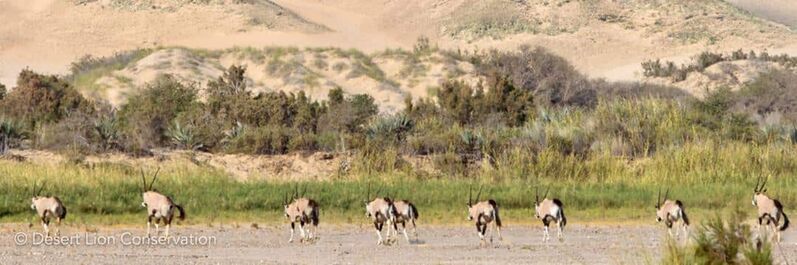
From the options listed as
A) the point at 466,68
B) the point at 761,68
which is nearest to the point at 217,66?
the point at 466,68

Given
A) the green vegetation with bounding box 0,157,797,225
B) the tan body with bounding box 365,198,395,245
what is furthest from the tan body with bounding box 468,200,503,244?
the green vegetation with bounding box 0,157,797,225

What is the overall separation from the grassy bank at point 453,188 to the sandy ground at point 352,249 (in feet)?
4.87

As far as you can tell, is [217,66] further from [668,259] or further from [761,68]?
[668,259]

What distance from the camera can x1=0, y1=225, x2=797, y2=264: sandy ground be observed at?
16.6 meters

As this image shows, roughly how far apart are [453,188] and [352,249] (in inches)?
308

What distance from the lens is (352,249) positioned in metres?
18.1

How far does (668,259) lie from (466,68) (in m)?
48.5

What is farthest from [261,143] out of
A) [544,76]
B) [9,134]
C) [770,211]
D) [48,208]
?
[544,76]

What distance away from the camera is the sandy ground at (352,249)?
54.6 ft

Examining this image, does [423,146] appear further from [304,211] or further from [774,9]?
[774,9]

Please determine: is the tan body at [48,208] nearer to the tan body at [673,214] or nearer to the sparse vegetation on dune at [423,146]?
the sparse vegetation on dune at [423,146]

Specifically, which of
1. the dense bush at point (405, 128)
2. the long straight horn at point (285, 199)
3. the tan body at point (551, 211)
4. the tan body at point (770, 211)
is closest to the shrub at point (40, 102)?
the dense bush at point (405, 128)

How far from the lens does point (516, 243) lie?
1908 cm

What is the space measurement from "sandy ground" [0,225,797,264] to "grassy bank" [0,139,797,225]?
1.49 m
